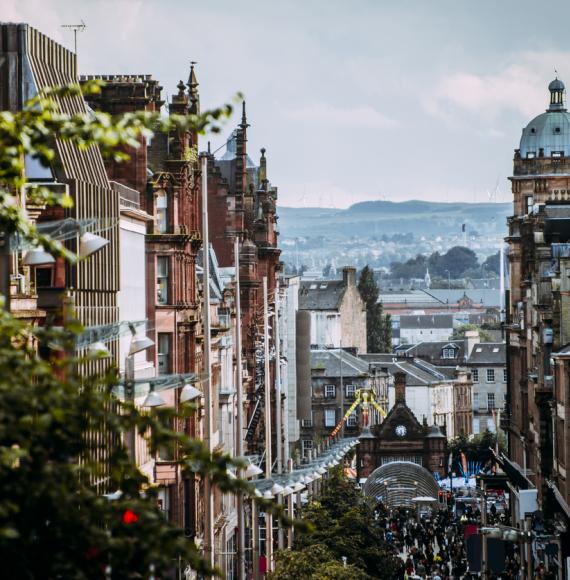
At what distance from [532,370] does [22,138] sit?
84499mm

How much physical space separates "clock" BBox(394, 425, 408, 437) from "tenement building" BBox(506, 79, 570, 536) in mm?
39756

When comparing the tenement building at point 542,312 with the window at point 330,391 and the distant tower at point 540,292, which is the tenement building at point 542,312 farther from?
the window at point 330,391

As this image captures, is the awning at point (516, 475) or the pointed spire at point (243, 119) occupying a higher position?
the pointed spire at point (243, 119)

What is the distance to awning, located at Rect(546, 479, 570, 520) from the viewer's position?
73.1 meters

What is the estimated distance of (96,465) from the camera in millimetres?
17578

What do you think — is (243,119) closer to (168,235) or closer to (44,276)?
(168,235)

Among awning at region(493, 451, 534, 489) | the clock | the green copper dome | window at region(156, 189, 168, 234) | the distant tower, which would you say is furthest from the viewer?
the clock

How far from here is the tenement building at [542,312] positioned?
79125 millimetres

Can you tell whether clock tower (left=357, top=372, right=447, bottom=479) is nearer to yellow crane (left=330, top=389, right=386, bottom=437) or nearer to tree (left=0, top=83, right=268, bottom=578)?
yellow crane (left=330, top=389, right=386, bottom=437)

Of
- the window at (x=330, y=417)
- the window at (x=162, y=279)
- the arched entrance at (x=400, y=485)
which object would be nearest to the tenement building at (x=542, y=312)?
the arched entrance at (x=400, y=485)

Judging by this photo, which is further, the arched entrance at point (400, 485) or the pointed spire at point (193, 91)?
the arched entrance at point (400, 485)

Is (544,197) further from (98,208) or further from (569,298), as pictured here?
(98,208)

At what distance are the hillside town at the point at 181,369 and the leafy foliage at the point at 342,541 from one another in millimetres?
128

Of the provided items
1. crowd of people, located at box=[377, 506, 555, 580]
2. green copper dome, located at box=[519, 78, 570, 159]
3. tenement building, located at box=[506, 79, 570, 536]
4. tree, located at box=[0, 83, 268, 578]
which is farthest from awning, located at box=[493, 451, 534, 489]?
tree, located at box=[0, 83, 268, 578]
